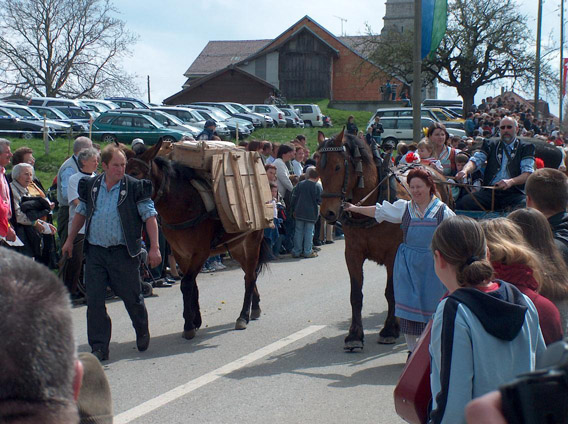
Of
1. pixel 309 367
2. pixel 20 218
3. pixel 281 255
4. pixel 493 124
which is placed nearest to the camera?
pixel 309 367

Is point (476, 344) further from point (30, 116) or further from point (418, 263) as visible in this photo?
point (30, 116)

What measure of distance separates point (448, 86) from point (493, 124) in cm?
2474

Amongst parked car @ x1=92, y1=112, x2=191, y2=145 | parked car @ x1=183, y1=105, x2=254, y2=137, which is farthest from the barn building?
parked car @ x1=92, y1=112, x2=191, y2=145

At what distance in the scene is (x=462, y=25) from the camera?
168 feet

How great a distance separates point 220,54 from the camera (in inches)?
3177

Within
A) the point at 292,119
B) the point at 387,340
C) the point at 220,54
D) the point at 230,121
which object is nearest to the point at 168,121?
the point at 230,121

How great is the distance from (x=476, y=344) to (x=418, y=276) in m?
3.57

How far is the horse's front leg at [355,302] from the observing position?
7543 mm

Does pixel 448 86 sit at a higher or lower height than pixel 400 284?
higher

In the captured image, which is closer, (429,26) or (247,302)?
(247,302)

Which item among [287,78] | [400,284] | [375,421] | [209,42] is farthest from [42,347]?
[209,42]

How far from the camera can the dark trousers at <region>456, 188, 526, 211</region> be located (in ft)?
28.9

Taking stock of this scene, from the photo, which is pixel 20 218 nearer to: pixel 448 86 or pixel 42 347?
pixel 42 347

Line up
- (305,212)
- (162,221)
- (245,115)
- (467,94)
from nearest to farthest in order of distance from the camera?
(162,221), (305,212), (245,115), (467,94)
